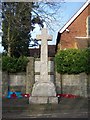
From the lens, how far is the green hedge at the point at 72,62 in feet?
56.2

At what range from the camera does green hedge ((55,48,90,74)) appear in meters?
17.1

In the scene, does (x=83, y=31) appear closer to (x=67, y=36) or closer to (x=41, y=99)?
(x=67, y=36)

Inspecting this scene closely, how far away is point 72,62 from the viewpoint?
17531 millimetres

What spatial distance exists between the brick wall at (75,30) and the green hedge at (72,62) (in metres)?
10.2

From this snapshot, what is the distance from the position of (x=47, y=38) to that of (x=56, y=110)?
3.80 meters

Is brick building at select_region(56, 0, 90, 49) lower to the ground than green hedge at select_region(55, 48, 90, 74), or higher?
higher

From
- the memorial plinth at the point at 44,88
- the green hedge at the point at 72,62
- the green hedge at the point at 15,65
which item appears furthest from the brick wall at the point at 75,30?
the memorial plinth at the point at 44,88

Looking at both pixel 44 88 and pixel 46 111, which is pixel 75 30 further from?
pixel 46 111

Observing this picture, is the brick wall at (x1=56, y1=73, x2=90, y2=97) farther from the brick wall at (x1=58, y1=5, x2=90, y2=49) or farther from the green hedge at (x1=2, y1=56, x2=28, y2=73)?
the brick wall at (x1=58, y1=5, x2=90, y2=49)

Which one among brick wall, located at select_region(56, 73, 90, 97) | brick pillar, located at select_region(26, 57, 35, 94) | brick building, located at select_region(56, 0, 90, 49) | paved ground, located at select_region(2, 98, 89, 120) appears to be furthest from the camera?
brick building, located at select_region(56, 0, 90, 49)

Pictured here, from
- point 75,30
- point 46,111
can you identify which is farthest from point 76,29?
point 46,111

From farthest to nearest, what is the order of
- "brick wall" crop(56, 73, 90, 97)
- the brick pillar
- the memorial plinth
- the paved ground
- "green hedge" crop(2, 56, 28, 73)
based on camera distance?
"green hedge" crop(2, 56, 28, 73)
the brick pillar
"brick wall" crop(56, 73, 90, 97)
the memorial plinth
the paved ground

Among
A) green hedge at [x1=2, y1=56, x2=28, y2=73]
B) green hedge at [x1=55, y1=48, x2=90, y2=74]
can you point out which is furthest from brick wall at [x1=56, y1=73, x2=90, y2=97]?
green hedge at [x1=2, y1=56, x2=28, y2=73]

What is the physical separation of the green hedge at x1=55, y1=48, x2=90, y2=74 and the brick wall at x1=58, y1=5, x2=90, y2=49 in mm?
10246
